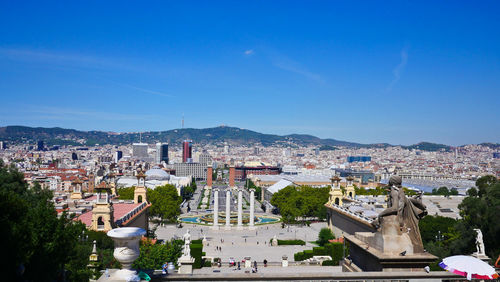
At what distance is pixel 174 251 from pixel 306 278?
1710cm

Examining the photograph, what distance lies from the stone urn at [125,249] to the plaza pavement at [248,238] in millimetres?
24560

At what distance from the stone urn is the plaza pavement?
24.6 meters

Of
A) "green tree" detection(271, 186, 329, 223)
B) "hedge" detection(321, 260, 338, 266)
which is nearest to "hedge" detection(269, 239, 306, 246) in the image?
"hedge" detection(321, 260, 338, 266)

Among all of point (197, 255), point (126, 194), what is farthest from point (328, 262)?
point (126, 194)

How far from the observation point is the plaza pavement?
31792 millimetres

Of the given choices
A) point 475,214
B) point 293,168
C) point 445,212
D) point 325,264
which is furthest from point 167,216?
point 293,168

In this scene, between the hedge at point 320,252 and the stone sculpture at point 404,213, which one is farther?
the hedge at point 320,252

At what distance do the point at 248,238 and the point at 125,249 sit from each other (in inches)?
1435

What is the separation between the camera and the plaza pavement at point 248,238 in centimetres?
3179

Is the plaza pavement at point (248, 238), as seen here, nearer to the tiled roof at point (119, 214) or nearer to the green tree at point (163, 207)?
the green tree at point (163, 207)

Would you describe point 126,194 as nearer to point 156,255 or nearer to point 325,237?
point 325,237

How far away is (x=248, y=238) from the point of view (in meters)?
40.7

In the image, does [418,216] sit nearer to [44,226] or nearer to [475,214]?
[44,226]

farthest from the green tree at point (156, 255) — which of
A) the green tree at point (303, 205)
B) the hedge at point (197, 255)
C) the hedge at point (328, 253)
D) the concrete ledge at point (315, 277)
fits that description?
the green tree at point (303, 205)
